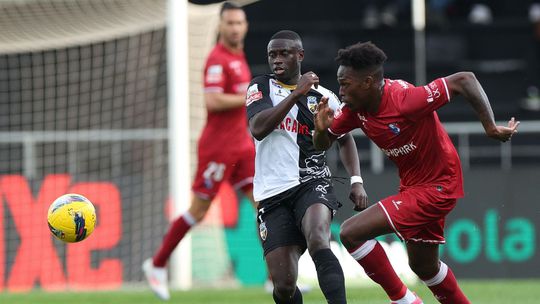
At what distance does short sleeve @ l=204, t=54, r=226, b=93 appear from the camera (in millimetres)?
11172

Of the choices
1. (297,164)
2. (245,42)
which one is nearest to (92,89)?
(245,42)

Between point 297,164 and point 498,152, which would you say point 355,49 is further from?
point 498,152

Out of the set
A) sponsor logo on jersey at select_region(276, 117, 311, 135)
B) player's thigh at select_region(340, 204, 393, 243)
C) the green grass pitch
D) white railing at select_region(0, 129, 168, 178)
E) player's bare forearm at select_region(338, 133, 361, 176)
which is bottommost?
the green grass pitch

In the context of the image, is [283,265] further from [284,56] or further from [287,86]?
[284,56]

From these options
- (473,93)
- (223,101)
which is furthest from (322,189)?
(223,101)

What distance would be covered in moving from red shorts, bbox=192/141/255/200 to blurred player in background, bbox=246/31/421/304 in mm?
3128

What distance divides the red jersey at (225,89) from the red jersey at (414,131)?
3463mm

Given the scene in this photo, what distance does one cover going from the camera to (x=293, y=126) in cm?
809

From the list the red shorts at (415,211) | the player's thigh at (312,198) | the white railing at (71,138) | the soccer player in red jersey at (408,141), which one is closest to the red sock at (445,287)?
the soccer player in red jersey at (408,141)

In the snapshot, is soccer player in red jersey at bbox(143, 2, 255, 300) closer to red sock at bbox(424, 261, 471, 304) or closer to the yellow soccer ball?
the yellow soccer ball

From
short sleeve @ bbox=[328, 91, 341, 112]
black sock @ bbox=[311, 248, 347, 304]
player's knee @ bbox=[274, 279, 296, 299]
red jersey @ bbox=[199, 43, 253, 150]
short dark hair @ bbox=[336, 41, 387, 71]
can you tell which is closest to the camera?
black sock @ bbox=[311, 248, 347, 304]

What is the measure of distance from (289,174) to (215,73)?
343cm

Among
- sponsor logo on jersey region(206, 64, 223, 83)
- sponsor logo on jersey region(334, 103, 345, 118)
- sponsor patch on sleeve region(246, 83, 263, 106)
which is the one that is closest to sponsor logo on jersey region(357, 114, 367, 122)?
sponsor logo on jersey region(334, 103, 345, 118)

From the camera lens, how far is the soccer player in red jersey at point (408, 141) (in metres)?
7.58
